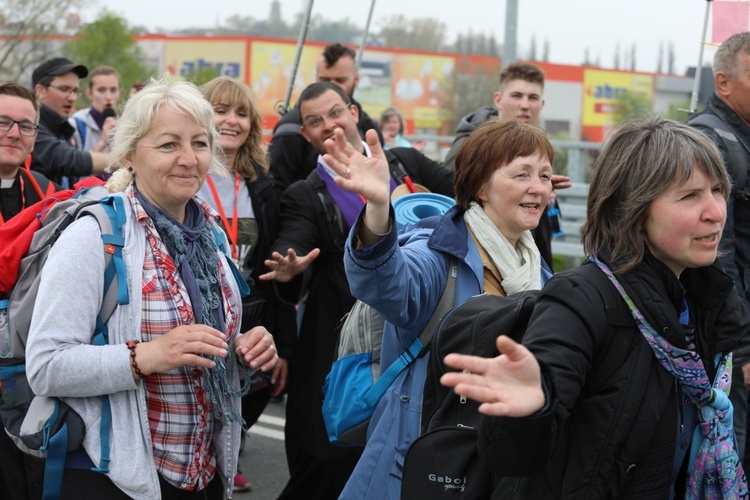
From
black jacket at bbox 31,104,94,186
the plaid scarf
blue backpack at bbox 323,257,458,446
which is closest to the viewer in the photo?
the plaid scarf

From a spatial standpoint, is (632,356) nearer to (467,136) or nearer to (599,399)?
(599,399)

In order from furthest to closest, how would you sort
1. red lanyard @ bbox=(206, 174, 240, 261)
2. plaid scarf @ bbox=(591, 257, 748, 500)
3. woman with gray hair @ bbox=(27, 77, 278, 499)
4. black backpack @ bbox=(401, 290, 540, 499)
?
red lanyard @ bbox=(206, 174, 240, 261)
woman with gray hair @ bbox=(27, 77, 278, 499)
black backpack @ bbox=(401, 290, 540, 499)
plaid scarf @ bbox=(591, 257, 748, 500)

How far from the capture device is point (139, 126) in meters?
3.04

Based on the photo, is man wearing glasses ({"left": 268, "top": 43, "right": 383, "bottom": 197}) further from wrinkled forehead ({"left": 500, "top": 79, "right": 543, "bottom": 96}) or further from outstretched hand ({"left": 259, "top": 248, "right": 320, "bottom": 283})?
outstretched hand ({"left": 259, "top": 248, "right": 320, "bottom": 283})

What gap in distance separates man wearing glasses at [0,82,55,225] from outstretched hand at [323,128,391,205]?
7.18ft

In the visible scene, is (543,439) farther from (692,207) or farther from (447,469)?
(692,207)

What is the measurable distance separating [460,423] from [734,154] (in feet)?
7.40

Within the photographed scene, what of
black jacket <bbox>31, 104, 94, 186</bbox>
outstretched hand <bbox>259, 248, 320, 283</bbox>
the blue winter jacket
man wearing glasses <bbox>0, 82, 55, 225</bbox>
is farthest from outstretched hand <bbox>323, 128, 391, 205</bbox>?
black jacket <bbox>31, 104, 94, 186</bbox>

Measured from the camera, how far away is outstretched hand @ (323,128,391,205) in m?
2.63

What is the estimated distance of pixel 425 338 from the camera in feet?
9.86

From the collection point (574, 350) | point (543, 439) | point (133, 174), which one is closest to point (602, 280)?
point (574, 350)

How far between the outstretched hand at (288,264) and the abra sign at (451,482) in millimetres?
1790

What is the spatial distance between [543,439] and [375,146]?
111 centimetres

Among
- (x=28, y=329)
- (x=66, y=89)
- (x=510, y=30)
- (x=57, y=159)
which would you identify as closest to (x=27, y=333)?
(x=28, y=329)
